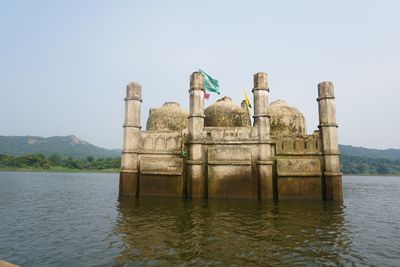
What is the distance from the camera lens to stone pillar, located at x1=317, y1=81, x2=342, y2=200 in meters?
15.5

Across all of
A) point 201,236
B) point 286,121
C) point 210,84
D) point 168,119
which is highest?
point 210,84

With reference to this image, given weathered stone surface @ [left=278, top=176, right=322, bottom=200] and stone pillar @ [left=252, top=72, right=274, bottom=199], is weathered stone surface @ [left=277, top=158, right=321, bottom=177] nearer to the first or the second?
weathered stone surface @ [left=278, top=176, right=322, bottom=200]

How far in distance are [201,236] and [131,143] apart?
32.6 ft

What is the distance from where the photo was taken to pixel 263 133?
52.5 feet

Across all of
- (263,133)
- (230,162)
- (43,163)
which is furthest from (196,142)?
(43,163)

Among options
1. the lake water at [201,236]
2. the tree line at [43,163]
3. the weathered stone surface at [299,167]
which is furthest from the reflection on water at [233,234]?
the tree line at [43,163]

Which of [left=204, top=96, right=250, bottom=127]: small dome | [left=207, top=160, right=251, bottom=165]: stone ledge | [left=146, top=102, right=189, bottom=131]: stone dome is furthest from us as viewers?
[left=146, top=102, right=189, bottom=131]: stone dome

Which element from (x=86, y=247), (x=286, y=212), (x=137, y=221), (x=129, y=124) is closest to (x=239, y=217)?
(x=286, y=212)

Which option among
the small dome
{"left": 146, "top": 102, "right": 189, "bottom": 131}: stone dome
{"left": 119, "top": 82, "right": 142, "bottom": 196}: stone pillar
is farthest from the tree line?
{"left": 119, "top": 82, "right": 142, "bottom": 196}: stone pillar

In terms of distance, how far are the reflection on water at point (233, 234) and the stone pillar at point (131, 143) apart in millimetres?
2336

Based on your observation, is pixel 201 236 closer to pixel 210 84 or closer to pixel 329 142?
pixel 329 142

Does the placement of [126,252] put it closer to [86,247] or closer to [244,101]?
[86,247]

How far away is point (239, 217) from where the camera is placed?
11531 mm

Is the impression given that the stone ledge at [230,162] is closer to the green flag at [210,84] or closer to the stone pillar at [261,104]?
the stone pillar at [261,104]
